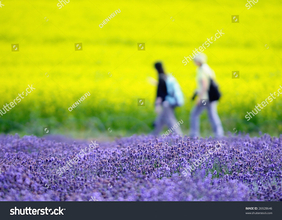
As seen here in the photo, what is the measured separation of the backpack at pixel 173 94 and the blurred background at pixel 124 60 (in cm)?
167

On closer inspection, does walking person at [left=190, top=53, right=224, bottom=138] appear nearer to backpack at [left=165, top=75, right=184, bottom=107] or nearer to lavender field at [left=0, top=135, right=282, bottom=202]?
backpack at [left=165, top=75, right=184, bottom=107]

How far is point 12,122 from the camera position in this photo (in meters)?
9.75

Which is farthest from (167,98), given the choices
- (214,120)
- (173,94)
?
(214,120)

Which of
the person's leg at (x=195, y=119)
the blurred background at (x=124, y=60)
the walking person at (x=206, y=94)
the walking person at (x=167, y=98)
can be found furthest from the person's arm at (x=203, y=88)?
the blurred background at (x=124, y=60)

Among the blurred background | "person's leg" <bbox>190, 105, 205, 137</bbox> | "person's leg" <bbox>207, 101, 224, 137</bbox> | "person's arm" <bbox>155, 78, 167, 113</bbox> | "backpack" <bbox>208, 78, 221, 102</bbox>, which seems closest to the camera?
"person's leg" <bbox>207, 101, 224, 137</bbox>

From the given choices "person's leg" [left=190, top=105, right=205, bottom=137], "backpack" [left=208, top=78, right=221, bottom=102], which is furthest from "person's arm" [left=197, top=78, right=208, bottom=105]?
"person's leg" [left=190, top=105, right=205, bottom=137]

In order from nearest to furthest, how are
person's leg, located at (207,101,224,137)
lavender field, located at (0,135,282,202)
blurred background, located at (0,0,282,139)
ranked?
lavender field, located at (0,135,282,202), person's leg, located at (207,101,224,137), blurred background, located at (0,0,282,139)

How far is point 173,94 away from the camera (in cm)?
788

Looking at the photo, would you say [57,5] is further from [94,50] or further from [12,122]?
[12,122]

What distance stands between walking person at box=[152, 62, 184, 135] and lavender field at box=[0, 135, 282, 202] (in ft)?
7.64

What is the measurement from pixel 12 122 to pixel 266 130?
5.63m

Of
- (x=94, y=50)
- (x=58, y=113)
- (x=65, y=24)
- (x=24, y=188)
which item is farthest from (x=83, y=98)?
(x=24, y=188)

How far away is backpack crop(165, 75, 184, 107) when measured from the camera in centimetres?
780

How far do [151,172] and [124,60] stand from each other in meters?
8.75
